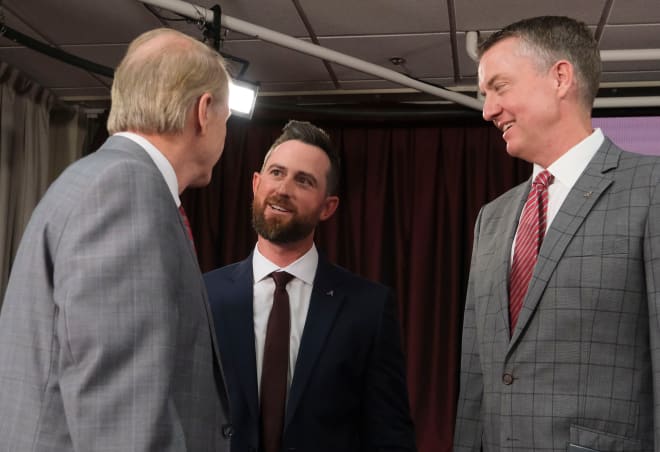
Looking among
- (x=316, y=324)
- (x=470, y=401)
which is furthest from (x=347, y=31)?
(x=470, y=401)

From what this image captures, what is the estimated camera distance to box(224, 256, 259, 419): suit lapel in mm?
2031

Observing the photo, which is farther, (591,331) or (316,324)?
(316,324)

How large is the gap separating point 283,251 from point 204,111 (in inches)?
32.8

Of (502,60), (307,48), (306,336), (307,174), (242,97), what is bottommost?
(306,336)

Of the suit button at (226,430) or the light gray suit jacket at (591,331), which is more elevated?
the light gray suit jacket at (591,331)

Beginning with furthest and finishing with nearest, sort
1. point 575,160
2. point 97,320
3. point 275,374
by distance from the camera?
point 275,374 < point 575,160 < point 97,320

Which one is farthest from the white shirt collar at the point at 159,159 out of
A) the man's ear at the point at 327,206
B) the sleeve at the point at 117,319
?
the man's ear at the point at 327,206

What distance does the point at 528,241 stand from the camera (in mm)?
1825

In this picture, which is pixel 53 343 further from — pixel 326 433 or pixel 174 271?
pixel 326 433

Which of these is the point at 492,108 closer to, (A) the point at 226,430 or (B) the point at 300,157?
(B) the point at 300,157

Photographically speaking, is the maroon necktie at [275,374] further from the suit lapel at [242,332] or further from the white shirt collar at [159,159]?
the white shirt collar at [159,159]

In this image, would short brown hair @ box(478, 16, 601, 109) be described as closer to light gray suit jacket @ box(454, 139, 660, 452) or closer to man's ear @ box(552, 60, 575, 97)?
man's ear @ box(552, 60, 575, 97)

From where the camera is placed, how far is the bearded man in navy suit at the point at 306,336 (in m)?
2.03

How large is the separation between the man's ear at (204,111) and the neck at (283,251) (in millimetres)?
795
